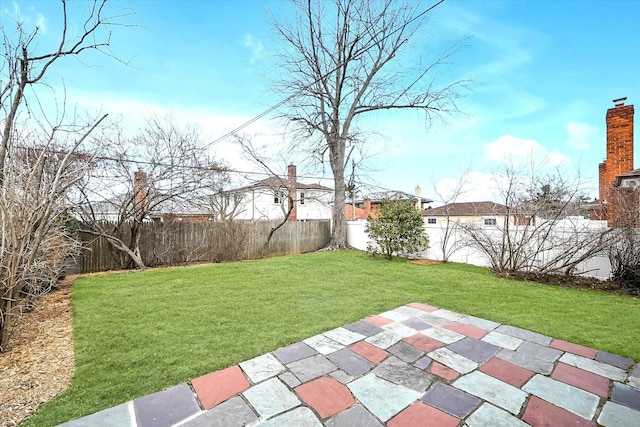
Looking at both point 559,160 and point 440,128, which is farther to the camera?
point 440,128

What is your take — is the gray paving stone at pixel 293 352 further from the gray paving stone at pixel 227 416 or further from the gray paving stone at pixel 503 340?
the gray paving stone at pixel 503 340

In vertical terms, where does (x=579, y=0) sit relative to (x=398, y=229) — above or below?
above

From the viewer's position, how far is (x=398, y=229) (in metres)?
8.48

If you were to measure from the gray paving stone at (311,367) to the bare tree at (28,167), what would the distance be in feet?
9.07

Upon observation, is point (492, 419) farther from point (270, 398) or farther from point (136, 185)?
point (136, 185)

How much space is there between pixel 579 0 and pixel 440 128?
6.76 metres

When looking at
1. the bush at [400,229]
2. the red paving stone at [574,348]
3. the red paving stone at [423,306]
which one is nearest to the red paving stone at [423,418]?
the red paving stone at [574,348]

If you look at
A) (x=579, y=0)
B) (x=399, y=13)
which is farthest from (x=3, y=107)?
(x=399, y=13)

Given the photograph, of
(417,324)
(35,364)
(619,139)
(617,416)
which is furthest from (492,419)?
(619,139)

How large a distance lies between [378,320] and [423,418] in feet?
5.61

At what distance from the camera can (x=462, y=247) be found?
7.87 m

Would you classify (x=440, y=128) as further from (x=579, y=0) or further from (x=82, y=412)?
(x=82, y=412)

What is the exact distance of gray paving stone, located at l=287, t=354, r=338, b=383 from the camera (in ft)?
7.37

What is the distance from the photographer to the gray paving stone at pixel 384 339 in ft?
9.14
